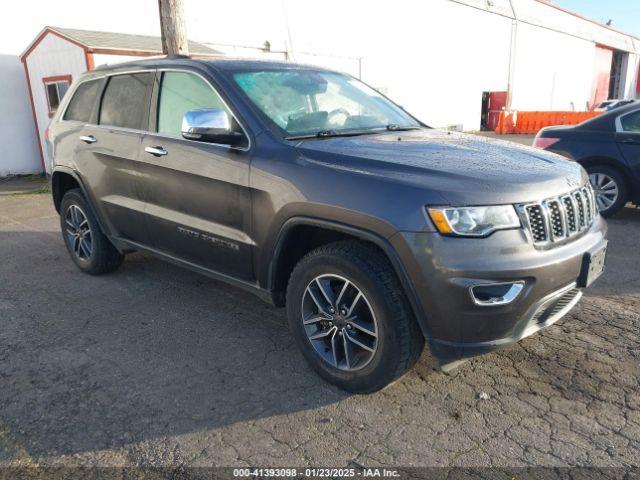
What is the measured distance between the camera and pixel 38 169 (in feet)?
42.3

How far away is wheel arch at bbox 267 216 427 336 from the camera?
2615 mm

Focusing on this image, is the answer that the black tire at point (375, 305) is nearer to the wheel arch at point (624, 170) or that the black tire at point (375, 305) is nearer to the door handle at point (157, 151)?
the door handle at point (157, 151)

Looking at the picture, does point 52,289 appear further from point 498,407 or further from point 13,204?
point 13,204

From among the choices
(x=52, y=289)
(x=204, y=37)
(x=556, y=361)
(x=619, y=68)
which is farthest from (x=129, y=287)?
(x=619, y=68)

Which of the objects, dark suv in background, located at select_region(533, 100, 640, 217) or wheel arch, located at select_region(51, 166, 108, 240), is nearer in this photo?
wheel arch, located at select_region(51, 166, 108, 240)

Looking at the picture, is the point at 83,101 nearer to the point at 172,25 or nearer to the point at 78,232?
the point at 78,232

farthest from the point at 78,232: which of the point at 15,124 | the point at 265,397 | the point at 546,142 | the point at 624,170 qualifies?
the point at 15,124

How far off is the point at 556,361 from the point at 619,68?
5294 centimetres

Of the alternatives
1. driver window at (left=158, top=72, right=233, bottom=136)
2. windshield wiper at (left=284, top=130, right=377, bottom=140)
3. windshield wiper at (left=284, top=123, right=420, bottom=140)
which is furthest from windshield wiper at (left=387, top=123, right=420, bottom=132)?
driver window at (left=158, top=72, right=233, bottom=136)

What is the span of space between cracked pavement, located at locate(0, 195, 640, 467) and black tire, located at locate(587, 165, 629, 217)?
9.51 feet

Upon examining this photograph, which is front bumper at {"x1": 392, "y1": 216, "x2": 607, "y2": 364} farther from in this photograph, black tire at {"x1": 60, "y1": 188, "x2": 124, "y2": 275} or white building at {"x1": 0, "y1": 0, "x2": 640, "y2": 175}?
white building at {"x1": 0, "y1": 0, "x2": 640, "y2": 175}

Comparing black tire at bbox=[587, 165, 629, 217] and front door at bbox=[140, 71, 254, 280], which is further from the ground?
front door at bbox=[140, 71, 254, 280]

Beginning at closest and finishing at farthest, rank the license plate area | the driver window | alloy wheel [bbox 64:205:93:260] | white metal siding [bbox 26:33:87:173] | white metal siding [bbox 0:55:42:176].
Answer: the license plate area → the driver window → alloy wheel [bbox 64:205:93:260] → white metal siding [bbox 26:33:87:173] → white metal siding [bbox 0:55:42:176]

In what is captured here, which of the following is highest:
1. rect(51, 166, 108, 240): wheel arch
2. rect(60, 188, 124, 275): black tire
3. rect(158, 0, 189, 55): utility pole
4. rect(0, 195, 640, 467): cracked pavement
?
rect(158, 0, 189, 55): utility pole
